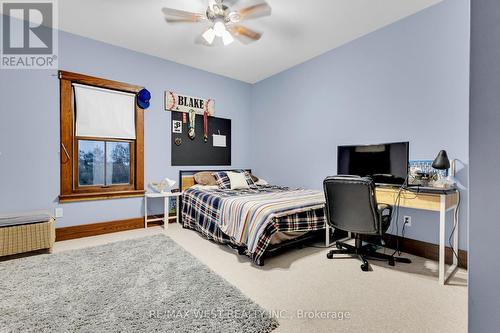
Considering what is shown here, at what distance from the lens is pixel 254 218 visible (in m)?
2.38

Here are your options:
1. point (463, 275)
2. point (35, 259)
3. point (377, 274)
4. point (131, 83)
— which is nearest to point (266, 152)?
point (131, 83)

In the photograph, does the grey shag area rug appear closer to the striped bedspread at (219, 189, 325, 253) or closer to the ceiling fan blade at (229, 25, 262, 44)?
the striped bedspread at (219, 189, 325, 253)

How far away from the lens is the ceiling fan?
2297mm

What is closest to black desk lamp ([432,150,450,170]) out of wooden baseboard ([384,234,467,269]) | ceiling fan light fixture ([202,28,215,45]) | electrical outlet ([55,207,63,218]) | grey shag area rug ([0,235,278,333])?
wooden baseboard ([384,234,467,269])

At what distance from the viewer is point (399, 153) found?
2.63m

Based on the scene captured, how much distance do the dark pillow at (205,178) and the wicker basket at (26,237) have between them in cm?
199

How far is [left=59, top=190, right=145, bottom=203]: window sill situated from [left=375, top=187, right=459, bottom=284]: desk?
338 cm

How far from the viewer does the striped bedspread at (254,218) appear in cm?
229

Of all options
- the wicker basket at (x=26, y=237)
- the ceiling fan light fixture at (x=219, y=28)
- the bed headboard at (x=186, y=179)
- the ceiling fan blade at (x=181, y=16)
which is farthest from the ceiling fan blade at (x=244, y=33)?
the wicker basket at (x=26, y=237)

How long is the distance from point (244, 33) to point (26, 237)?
3.31m

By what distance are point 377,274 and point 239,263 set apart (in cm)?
133

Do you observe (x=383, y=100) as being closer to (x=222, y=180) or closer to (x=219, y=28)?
(x=219, y=28)

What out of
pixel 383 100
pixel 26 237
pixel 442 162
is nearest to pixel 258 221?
pixel 442 162

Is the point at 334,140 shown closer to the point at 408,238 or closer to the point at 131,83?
the point at 408,238
